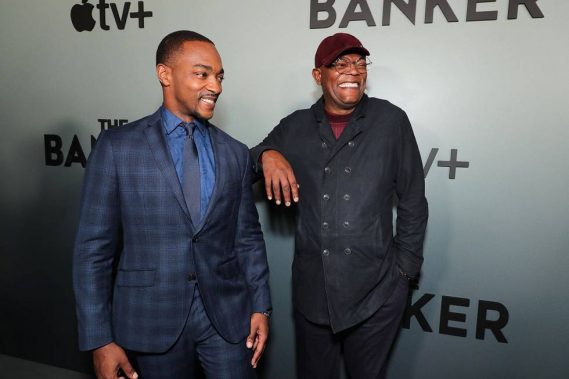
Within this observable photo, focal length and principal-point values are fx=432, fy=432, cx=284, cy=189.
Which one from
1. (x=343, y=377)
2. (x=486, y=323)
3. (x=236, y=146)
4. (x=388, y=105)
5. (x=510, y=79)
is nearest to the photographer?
(x=236, y=146)

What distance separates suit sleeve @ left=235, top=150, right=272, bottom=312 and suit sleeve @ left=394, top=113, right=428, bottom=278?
1.78ft

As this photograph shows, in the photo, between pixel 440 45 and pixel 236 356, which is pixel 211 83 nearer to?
pixel 236 356

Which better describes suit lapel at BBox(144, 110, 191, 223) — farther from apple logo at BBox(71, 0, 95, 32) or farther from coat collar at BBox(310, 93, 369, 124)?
apple logo at BBox(71, 0, 95, 32)

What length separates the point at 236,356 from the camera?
1.43m

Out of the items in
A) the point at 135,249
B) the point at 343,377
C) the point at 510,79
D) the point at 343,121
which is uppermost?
the point at 510,79

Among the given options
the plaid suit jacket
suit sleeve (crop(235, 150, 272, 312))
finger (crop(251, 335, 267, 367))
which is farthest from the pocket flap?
finger (crop(251, 335, 267, 367))

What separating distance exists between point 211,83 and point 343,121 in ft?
1.94

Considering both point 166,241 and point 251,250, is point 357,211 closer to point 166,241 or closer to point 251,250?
point 251,250

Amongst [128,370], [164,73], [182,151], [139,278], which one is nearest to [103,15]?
[164,73]

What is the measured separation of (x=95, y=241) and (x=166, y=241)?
0.68ft

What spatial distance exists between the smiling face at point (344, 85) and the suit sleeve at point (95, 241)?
841 millimetres

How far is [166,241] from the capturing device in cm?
133

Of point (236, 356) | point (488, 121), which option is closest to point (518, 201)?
point (488, 121)

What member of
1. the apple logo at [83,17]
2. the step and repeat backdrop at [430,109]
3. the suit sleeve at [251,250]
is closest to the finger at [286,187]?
the suit sleeve at [251,250]
